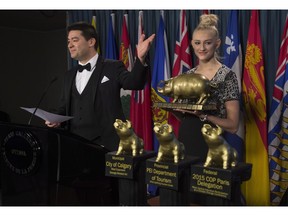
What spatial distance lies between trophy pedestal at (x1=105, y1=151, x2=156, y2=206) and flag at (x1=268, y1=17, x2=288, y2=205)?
163cm

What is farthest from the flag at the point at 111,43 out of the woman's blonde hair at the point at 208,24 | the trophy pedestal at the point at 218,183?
the trophy pedestal at the point at 218,183

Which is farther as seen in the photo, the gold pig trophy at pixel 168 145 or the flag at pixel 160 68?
the flag at pixel 160 68

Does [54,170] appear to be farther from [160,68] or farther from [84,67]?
[160,68]

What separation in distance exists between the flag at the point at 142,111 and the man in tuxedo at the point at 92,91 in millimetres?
1217

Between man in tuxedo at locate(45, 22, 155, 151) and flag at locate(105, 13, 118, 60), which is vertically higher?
flag at locate(105, 13, 118, 60)

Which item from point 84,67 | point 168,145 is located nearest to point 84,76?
point 84,67

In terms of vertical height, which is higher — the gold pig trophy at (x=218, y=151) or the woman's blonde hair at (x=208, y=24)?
the woman's blonde hair at (x=208, y=24)

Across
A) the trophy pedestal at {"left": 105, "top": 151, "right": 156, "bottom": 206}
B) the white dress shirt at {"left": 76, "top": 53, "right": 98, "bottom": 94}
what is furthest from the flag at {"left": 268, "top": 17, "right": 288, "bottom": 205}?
the trophy pedestal at {"left": 105, "top": 151, "right": 156, "bottom": 206}

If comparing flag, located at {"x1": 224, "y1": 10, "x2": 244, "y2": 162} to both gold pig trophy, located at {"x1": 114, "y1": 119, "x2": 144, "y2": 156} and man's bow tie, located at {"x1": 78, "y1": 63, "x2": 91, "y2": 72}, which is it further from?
gold pig trophy, located at {"x1": 114, "y1": 119, "x2": 144, "y2": 156}

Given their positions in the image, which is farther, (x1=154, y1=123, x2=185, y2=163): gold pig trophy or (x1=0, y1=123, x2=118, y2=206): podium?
(x1=0, y1=123, x2=118, y2=206): podium

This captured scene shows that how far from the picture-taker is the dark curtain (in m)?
2.50

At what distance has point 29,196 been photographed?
1283 mm

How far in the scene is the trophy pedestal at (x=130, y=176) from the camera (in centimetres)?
107

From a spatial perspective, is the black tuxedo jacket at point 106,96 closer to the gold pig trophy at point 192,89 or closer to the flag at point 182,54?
the gold pig trophy at point 192,89
